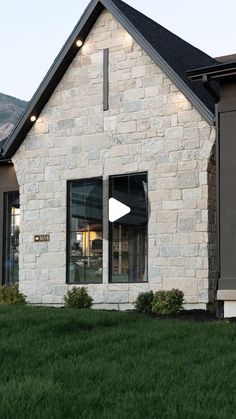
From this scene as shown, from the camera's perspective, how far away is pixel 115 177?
15.3m

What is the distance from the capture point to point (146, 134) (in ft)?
48.6

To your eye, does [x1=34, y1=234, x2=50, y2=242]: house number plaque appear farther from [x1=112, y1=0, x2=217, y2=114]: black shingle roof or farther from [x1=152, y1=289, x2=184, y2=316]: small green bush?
[x1=112, y1=0, x2=217, y2=114]: black shingle roof

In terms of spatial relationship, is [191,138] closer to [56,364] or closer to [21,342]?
[21,342]

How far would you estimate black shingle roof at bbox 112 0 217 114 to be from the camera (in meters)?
14.7

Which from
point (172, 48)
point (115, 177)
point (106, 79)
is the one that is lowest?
point (115, 177)

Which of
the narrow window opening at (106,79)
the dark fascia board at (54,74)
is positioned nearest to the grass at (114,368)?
the narrow window opening at (106,79)

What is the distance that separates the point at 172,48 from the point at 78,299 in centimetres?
685

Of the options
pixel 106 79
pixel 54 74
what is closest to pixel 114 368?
pixel 106 79

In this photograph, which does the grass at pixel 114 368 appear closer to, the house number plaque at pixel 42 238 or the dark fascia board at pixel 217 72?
the dark fascia board at pixel 217 72

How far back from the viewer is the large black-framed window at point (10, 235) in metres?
17.9

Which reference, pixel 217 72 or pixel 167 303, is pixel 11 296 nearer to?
pixel 167 303

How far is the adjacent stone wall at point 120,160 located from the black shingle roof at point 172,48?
14.1 inches

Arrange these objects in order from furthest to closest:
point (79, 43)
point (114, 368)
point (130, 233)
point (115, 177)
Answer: point (79, 43), point (115, 177), point (130, 233), point (114, 368)
